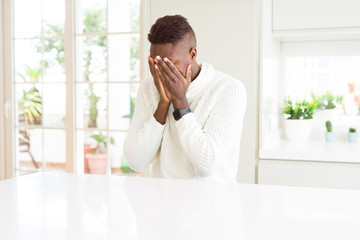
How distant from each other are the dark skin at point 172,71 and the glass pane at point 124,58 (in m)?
1.56

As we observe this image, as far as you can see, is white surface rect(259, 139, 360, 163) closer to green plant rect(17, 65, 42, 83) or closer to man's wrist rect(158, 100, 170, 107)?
man's wrist rect(158, 100, 170, 107)

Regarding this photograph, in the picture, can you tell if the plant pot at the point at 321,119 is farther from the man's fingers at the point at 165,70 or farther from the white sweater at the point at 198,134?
the man's fingers at the point at 165,70

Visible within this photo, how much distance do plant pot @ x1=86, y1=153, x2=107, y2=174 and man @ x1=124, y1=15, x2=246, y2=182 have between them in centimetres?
164

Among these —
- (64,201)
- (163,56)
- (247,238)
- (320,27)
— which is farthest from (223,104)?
(320,27)

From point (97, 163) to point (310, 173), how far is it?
162 centimetres

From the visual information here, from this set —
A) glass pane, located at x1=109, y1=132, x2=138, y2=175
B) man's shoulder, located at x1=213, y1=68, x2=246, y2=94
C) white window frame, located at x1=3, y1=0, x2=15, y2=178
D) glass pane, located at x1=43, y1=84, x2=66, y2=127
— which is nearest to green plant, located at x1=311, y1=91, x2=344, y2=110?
glass pane, located at x1=109, y1=132, x2=138, y2=175

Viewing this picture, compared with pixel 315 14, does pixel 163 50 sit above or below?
below

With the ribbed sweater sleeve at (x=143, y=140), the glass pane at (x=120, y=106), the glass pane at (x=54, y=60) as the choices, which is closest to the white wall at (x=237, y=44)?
the glass pane at (x=120, y=106)

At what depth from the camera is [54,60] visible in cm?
338

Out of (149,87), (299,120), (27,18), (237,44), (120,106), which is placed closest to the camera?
(149,87)

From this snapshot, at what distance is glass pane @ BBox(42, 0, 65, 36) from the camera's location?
3.32 m

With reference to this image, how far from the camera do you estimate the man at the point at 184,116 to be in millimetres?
1505

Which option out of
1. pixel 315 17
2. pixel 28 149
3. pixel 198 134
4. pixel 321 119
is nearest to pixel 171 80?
pixel 198 134

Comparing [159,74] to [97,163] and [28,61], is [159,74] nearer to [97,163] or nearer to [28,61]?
[97,163]
